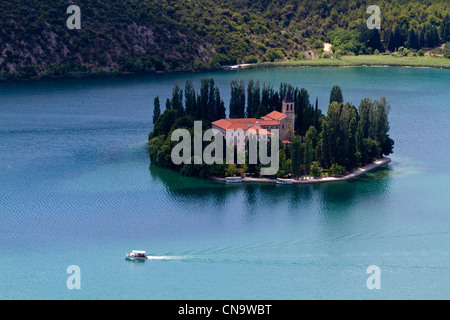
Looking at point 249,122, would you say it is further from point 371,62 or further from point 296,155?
point 371,62

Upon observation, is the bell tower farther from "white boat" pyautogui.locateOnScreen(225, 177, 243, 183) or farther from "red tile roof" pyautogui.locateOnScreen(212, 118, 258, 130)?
"white boat" pyautogui.locateOnScreen(225, 177, 243, 183)

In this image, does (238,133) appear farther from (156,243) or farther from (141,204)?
(156,243)

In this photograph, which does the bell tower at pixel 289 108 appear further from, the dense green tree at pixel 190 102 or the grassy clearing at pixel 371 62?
the grassy clearing at pixel 371 62

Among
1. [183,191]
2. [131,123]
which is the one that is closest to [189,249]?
[183,191]

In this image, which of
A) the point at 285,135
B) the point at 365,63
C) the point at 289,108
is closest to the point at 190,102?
the point at 289,108

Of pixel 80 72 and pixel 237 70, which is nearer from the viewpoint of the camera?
pixel 80 72
